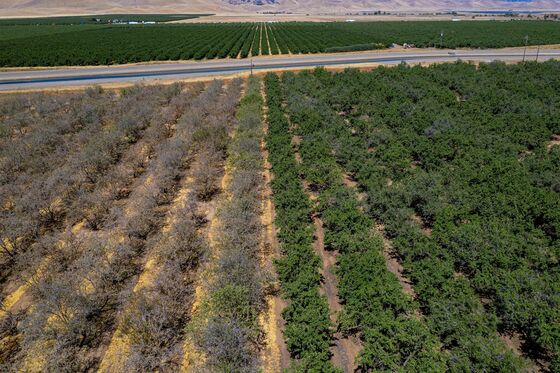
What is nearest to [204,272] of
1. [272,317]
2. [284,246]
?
[272,317]

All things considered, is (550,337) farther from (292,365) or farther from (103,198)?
(103,198)

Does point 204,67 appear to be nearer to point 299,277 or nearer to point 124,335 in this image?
point 299,277

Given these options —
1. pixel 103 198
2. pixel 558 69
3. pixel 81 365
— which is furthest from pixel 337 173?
pixel 558 69

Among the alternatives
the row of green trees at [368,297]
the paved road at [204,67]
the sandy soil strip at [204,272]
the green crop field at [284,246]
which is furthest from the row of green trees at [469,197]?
the paved road at [204,67]

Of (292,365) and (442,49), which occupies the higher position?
(442,49)

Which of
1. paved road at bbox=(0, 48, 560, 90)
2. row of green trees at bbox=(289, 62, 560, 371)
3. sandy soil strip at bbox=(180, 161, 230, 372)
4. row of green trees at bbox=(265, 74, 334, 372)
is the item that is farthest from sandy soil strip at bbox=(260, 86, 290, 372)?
paved road at bbox=(0, 48, 560, 90)

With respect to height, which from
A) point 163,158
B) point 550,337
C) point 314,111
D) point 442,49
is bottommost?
point 550,337

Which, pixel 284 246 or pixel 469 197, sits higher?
pixel 469 197

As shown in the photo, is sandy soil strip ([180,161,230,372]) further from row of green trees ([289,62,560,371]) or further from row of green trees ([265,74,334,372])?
row of green trees ([289,62,560,371])
